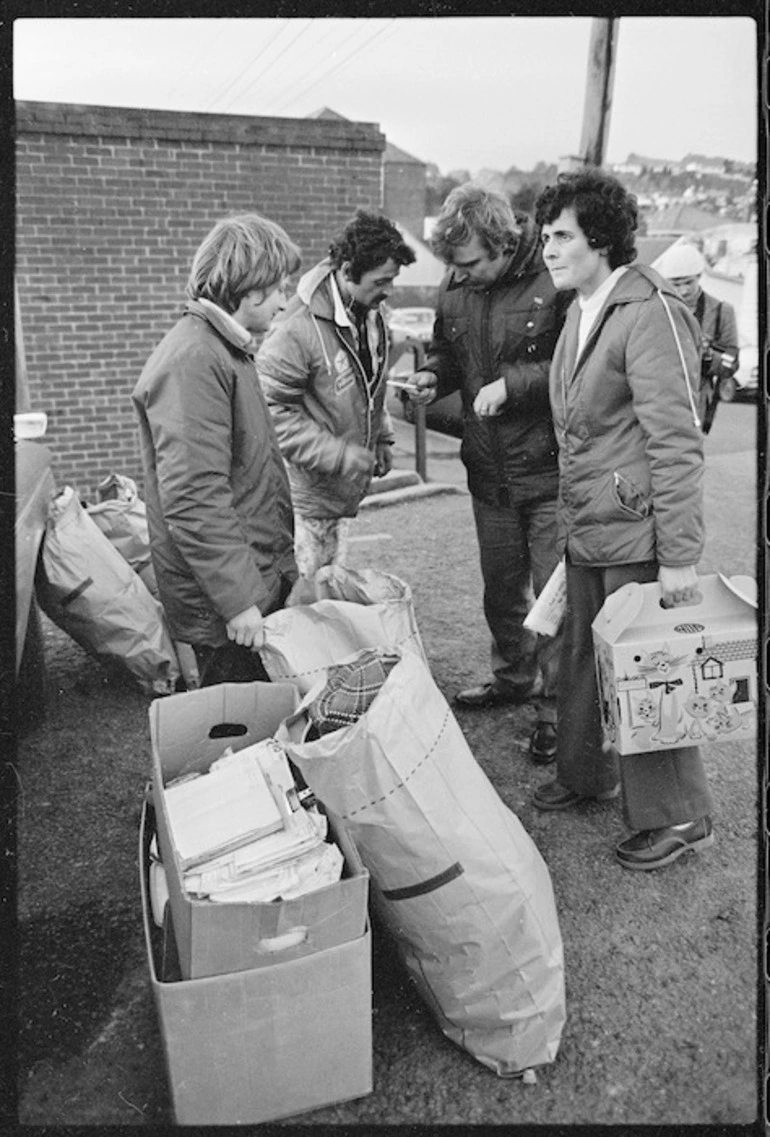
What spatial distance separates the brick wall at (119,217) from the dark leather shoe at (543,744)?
4407 millimetres

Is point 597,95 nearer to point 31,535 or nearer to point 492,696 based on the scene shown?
point 492,696

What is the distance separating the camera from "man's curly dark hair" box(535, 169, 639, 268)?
2646mm

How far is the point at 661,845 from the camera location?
283cm

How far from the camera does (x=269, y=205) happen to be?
7426 mm

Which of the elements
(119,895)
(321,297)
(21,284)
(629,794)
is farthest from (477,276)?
(21,284)

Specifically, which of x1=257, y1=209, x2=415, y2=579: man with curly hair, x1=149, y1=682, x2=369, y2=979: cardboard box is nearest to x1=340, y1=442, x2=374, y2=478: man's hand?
x1=257, y1=209, x2=415, y2=579: man with curly hair

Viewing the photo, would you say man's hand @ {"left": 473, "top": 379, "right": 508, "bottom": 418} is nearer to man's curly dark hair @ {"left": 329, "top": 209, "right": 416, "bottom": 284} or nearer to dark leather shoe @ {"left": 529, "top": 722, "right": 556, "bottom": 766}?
man's curly dark hair @ {"left": 329, "top": 209, "right": 416, "bottom": 284}

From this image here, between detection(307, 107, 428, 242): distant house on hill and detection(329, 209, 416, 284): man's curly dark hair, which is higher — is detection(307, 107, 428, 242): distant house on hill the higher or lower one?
the higher one

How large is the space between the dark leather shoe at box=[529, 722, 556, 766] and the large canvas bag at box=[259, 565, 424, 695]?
1108mm

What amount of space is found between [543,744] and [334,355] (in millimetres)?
1518

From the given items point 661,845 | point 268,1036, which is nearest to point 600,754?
point 661,845

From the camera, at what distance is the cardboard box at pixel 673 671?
2506mm

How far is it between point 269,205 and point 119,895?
591 centimetres

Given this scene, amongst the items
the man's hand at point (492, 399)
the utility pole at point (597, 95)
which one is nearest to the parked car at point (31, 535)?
the man's hand at point (492, 399)
